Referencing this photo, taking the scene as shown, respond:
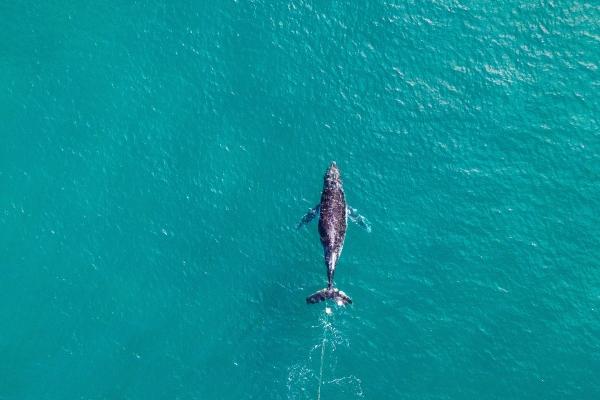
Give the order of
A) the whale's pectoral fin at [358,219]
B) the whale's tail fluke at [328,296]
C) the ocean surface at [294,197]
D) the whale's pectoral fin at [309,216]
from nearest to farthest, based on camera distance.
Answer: the whale's tail fluke at [328,296], the ocean surface at [294,197], the whale's pectoral fin at [309,216], the whale's pectoral fin at [358,219]

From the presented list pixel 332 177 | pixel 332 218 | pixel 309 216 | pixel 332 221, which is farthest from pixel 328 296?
pixel 332 177

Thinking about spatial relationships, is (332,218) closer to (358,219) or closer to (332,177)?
(358,219)

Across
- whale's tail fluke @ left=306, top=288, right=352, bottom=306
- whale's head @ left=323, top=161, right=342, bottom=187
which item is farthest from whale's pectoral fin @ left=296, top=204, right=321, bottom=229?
whale's tail fluke @ left=306, top=288, right=352, bottom=306

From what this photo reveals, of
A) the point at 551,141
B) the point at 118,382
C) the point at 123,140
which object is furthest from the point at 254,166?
the point at 551,141

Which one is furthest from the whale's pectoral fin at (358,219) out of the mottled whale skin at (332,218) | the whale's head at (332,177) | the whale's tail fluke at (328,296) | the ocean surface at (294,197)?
the whale's tail fluke at (328,296)

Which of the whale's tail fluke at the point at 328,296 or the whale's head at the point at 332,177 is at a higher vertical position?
the whale's head at the point at 332,177

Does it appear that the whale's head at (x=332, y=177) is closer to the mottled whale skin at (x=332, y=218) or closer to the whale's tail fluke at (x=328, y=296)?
the mottled whale skin at (x=332, y=218)

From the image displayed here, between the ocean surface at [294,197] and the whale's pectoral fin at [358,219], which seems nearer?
the ocean surface at [294,197]
